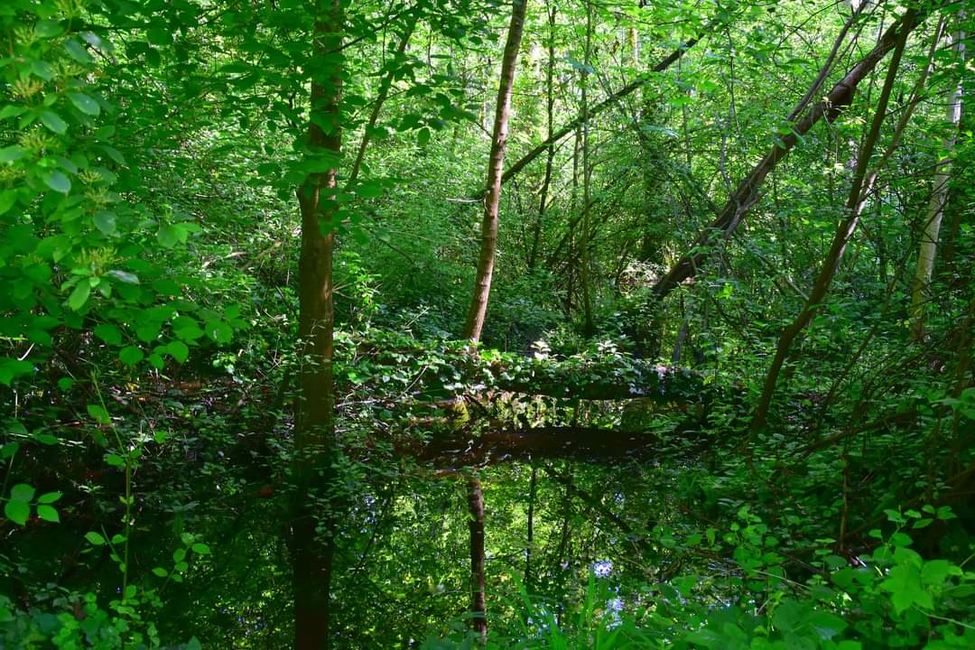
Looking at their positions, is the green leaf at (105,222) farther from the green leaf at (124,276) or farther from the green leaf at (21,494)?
the green leaf at (21,494)

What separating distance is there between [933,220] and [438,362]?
4.14 metres

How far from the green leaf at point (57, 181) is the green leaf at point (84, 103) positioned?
0.17m

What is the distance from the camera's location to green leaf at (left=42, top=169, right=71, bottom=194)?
1.71m

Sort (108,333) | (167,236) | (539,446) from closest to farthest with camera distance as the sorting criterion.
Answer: (167,236) → (108,333) → (539,446)

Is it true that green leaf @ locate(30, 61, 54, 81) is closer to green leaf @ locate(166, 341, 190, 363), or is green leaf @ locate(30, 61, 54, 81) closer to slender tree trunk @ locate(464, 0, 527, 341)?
green leaf @ locate(166, 341, 190, 363)

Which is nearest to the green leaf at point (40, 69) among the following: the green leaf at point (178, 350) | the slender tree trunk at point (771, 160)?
the green leaf at point (178, 350)

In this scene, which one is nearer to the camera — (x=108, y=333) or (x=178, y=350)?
(x=178, y=350)

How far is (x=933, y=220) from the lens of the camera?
5.61 metres

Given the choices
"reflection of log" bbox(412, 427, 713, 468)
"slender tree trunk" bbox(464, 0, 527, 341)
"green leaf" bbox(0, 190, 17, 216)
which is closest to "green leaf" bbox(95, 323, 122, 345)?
"green leaf" bbox(0, 190, 17, 216)

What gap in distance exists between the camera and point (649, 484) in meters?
6.92

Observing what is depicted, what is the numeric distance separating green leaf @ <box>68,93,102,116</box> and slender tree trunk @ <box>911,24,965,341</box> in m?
4.32

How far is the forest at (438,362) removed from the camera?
2348 mm

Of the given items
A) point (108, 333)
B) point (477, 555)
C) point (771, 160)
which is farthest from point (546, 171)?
point (108, 333)

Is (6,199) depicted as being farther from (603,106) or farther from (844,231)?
(603,106)
